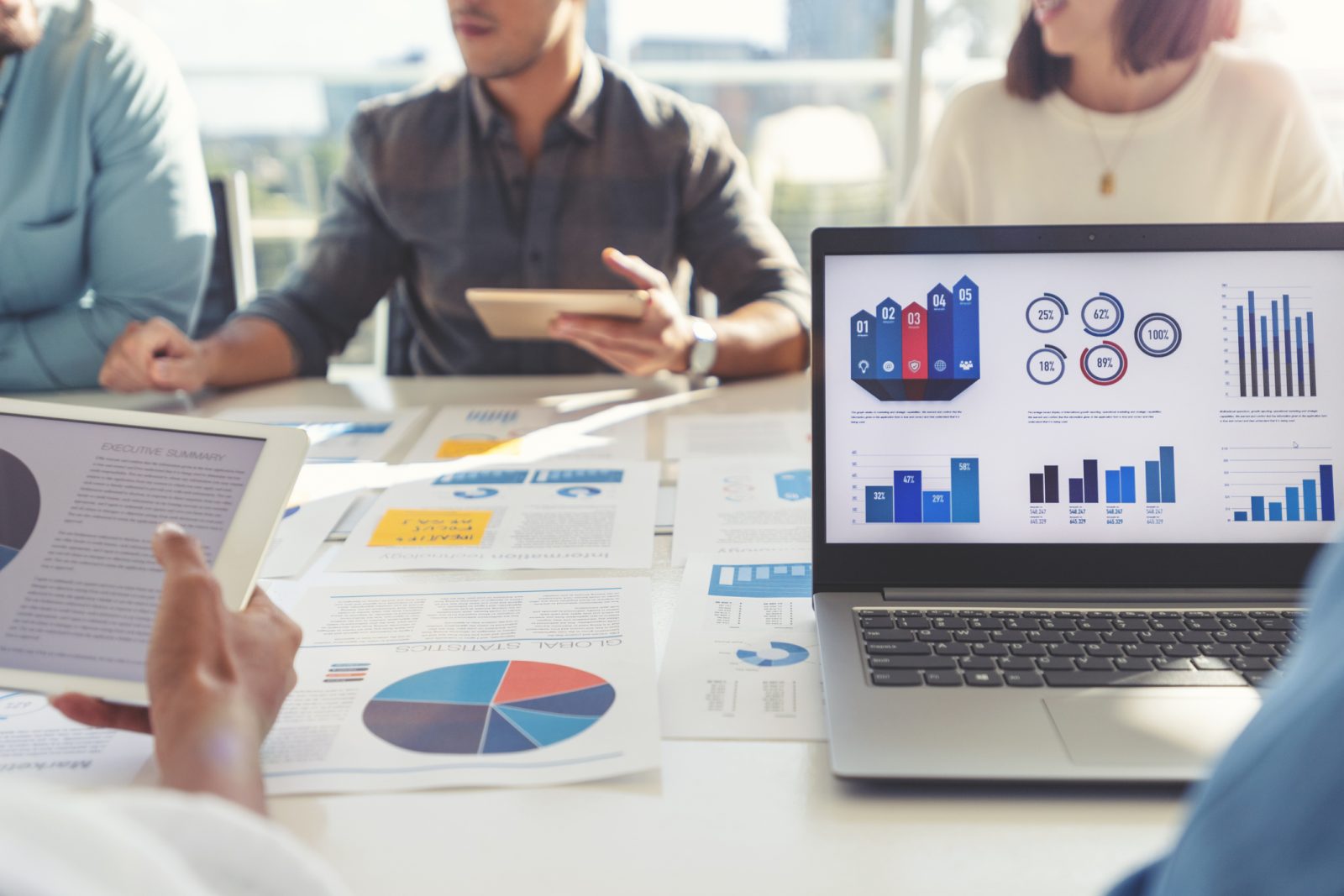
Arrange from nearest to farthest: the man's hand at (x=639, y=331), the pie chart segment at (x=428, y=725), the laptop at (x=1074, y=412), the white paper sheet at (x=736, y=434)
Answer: the pie chart segment at (x=428, y=725)
the laptop at (x=1074, y=412)
the white paper sheet at (x=736, y=434)
the man's hand at (x=639, y=331)

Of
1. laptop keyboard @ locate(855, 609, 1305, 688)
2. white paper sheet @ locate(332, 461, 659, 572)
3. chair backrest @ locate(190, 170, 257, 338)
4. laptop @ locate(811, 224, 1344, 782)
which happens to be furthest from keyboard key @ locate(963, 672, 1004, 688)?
chair backrest @ locate(190, 170, 257, 338)

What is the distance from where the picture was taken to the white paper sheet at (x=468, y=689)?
578mm

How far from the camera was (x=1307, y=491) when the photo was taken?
0.75 m

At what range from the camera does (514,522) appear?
0.97m

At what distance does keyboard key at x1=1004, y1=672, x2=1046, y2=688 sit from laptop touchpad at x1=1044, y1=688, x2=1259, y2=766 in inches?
0.7

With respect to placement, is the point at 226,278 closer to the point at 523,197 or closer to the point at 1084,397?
the point at 523,197

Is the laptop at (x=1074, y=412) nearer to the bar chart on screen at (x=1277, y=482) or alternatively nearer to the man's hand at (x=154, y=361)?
the bar chart on screen at (x=1277, y=482)

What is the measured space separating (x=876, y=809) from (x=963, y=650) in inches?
5.5

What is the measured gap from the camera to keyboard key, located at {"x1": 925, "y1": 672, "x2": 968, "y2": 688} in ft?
2.00

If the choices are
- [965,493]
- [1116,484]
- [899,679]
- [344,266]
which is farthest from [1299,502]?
[344,266]

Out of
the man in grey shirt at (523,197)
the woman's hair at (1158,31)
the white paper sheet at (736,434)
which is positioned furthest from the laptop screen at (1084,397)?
the woman's hair at (1158,31)

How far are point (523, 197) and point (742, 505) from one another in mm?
897

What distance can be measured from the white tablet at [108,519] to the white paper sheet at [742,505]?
1.18 ft

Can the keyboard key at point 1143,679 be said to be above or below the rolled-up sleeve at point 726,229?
below
